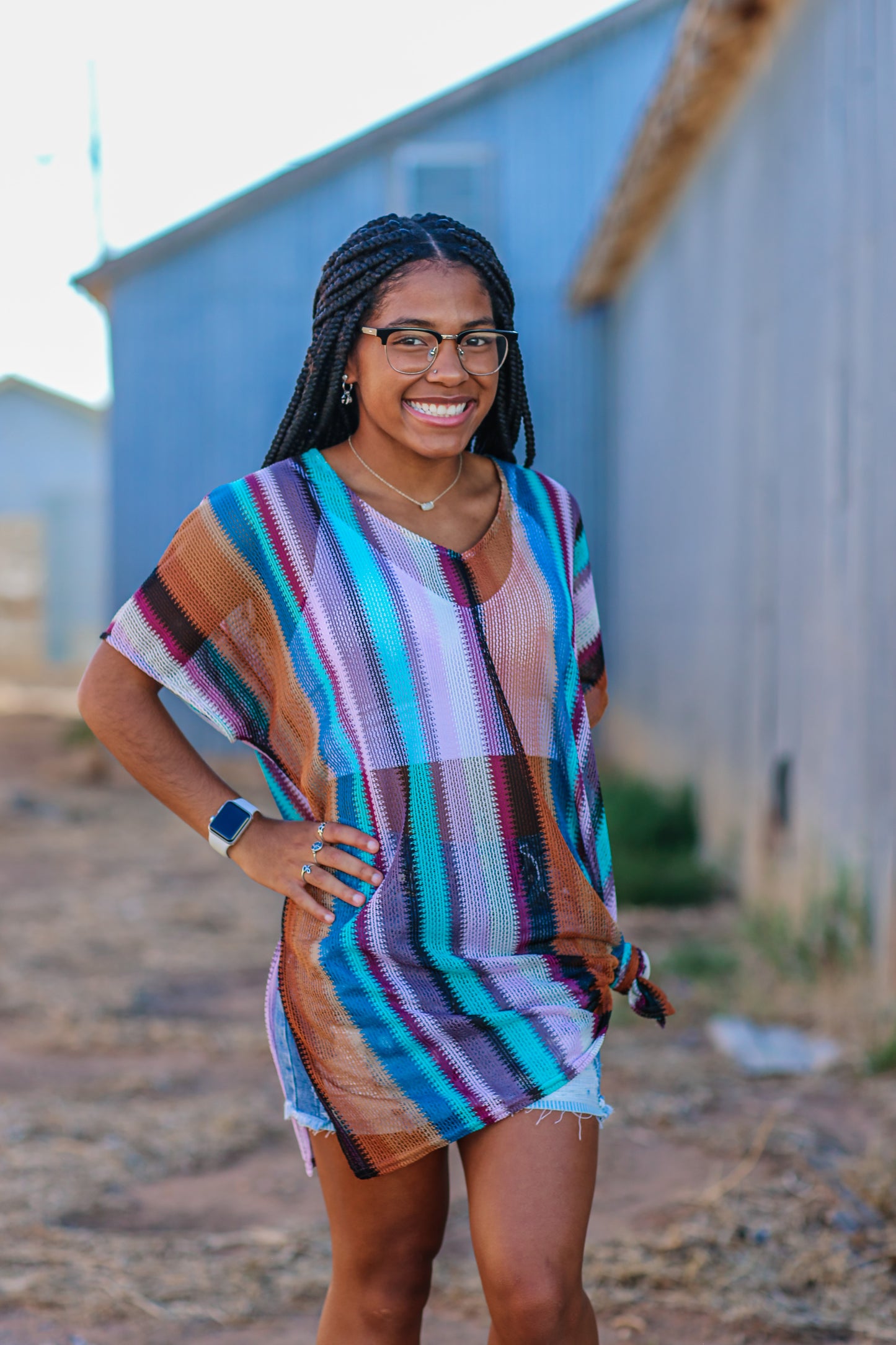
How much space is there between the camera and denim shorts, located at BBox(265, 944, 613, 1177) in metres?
1.88

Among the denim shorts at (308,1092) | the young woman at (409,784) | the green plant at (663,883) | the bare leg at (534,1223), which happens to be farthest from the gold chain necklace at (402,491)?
the green plant at (663,883)

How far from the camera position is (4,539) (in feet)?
80.3

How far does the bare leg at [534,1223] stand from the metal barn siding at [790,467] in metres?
2.91

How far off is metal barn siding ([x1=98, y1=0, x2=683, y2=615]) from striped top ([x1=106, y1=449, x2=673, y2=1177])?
9467 millimetres

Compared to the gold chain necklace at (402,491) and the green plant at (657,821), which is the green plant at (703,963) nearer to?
the green plant at (657,821)

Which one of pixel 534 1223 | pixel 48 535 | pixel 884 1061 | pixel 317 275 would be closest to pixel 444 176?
pixel 317 275

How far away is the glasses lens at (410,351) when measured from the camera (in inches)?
80.2

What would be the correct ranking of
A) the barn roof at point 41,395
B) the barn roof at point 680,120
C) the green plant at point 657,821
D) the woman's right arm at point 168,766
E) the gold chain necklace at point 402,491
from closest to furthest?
1. the woman's right arm at point 168,766
2. the gold chain necklace at point 402,491
3. the barn roof at point 680,120
4. the green plant at point 657,821
5. the barn roof at point 41,395

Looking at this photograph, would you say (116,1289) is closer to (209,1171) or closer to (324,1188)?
(209,1171)

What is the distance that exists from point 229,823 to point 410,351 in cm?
73

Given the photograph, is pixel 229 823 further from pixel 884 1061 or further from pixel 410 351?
pixel 884 1061

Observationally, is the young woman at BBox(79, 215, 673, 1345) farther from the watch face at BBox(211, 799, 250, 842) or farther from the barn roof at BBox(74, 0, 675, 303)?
the barn roof at BBox(74, 0, 675, 303)

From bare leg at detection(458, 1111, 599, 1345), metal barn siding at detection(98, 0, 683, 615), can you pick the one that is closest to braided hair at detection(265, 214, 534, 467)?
bare leg at detection(458, 1111, 599, 1345)

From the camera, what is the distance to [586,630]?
2213 millimetres
